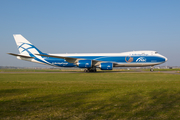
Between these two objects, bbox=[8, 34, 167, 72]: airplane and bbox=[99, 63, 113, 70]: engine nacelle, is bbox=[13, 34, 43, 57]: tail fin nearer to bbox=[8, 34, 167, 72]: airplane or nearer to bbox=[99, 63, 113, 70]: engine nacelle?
bbox=[8, 34, 167, 72]: airplane

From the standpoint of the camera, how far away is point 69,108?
5.80m

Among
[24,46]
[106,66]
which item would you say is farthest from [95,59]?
[24,46]

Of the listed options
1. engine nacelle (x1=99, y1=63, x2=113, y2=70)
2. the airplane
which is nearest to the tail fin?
the airplane

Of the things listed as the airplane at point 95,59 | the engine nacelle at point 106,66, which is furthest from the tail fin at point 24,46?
the engine nacelle at point 106,66

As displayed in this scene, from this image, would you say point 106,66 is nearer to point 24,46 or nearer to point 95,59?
point 95,59

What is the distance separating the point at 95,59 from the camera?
124ft

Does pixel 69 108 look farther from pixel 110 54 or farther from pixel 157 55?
pixel 157 55

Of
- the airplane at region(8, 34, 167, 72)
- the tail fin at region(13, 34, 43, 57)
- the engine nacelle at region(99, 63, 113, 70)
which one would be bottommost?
the engine nacelle at region(99, 63, 113, 70)

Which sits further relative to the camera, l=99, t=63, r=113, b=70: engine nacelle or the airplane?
the airplane

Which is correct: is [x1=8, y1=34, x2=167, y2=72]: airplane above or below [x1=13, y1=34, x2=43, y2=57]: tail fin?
below

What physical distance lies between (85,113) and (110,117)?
824 mm

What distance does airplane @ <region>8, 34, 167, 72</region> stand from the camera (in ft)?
114

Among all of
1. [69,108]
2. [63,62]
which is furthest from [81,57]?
[69,108]

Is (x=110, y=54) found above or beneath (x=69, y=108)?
above
